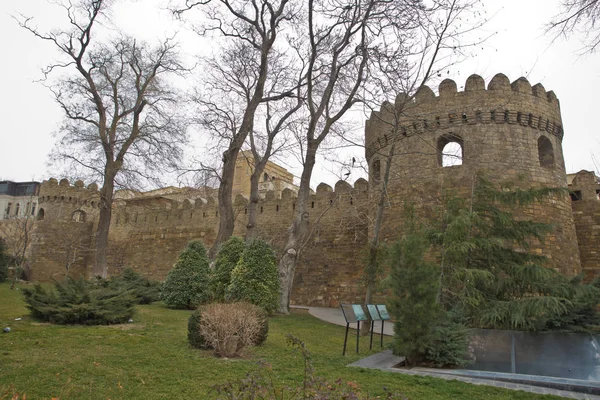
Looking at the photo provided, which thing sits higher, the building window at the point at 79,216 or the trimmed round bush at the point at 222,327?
the building window at the point at 79,216

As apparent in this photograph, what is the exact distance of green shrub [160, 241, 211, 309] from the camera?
13.5m

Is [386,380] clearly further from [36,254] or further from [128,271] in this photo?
[36,254]

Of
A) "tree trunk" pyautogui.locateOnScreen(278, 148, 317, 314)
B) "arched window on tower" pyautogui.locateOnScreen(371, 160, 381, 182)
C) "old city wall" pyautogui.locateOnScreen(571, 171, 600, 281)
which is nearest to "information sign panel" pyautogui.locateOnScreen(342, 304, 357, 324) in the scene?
"tree trunk" pyautogui.locateOnScreen(278, 148, 317, 314)

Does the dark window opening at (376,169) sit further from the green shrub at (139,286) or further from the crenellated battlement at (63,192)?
the crenellated battlement at (63,192)

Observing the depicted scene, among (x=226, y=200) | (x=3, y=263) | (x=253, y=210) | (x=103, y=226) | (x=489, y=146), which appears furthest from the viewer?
(x=3, y=263)

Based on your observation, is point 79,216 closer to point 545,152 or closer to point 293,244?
point 293,244

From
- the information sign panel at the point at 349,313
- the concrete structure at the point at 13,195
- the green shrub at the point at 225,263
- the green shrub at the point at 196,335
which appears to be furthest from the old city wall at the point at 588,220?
the concrete structure at the point at 13,195

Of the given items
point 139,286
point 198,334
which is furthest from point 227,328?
point 139,286

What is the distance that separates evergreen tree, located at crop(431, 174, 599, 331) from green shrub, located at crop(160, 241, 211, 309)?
24.0 feet

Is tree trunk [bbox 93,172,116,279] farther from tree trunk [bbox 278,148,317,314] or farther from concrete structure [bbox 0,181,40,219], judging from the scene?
concrete structure [bbox 0,181,40,219]

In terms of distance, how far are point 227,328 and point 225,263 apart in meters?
6.97

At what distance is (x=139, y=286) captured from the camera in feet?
50.1

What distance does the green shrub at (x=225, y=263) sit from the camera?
44.0 feet

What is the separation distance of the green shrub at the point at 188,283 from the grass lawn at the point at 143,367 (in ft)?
15.4
